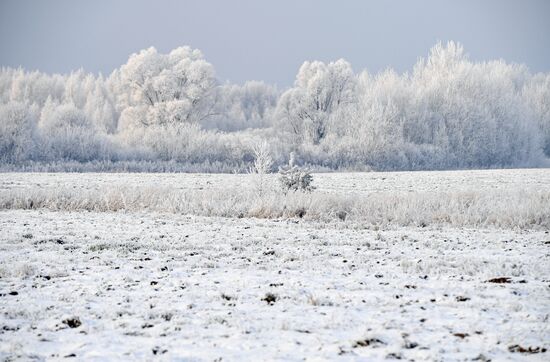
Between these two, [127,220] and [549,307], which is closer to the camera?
[549,307]

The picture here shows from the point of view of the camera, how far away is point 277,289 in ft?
26.1

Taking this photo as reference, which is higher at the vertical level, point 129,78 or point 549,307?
point 129,78

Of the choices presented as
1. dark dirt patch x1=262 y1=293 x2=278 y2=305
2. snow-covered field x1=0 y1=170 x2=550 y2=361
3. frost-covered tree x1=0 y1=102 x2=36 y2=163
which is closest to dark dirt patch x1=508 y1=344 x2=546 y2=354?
snow-covered field x1=0 y1=170 x2=550 y2=361

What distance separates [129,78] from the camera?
217ft

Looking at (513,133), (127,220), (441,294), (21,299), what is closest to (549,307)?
(441,294)

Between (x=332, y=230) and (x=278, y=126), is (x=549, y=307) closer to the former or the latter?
(x=332, y=230)

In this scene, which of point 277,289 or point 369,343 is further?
point 277,289

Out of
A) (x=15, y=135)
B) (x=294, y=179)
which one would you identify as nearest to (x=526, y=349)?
(x=294, y=179)

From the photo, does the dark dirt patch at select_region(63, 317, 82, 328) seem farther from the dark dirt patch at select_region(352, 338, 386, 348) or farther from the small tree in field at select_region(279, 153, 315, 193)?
the small tree in field at select_region(279, 153, 315, 193)

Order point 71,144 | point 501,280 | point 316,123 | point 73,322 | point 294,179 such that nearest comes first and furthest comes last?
point 73,322, point 501,280, point 294,179, point 71,144, point 316,123

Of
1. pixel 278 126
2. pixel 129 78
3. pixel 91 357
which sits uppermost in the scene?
pixel 129 78

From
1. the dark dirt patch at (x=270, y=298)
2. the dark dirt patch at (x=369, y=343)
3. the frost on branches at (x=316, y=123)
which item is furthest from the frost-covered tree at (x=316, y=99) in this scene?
the dark dirt patch at (x=369, y=343)

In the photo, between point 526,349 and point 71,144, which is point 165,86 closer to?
point 71,144

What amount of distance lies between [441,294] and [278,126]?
60.8 m
